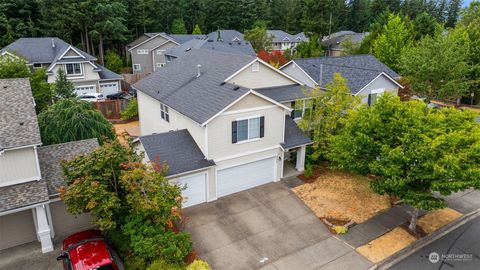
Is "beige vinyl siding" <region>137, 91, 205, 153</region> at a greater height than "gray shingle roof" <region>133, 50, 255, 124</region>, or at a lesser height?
lesser

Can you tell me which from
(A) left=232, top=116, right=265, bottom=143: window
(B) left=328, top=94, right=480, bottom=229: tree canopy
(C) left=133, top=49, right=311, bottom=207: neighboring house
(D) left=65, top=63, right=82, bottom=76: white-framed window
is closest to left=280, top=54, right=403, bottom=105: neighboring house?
(C) left=133, top=49, right=311, bottom=207: neighboring house

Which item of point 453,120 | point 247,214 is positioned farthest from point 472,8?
point 247,214

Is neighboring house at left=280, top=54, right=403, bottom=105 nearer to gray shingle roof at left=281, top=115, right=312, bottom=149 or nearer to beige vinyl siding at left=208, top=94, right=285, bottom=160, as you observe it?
gray shingle roof at left=281, top=115, right=312, bottom=149

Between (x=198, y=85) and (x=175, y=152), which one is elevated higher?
(x=198, y=85)

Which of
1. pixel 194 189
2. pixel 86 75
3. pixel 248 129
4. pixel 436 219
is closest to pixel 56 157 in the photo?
pixel 194 189

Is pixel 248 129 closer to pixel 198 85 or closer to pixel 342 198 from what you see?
pixel 198 85

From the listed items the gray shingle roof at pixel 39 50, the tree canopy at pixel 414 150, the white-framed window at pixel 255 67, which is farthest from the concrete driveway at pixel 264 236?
the gray shingle roof at pixel 39 50

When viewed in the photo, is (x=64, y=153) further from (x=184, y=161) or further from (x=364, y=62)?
(x=364, y=62)
